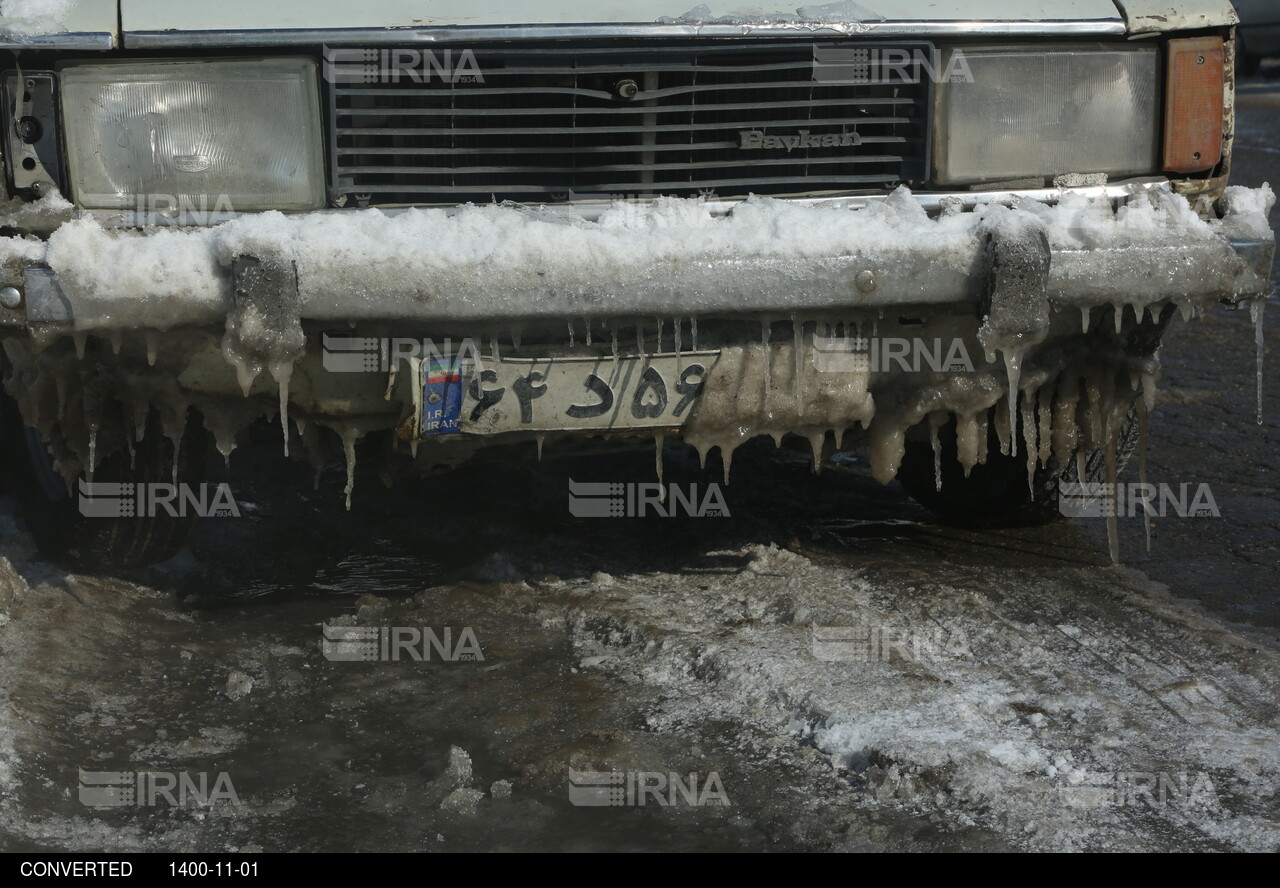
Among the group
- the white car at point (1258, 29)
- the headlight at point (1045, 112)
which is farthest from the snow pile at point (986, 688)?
the white car at point (1258, 29)

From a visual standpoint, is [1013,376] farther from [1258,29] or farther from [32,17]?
[1258,29]

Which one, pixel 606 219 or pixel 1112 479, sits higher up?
pixel 606 219

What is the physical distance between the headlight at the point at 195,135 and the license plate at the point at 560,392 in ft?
1.78

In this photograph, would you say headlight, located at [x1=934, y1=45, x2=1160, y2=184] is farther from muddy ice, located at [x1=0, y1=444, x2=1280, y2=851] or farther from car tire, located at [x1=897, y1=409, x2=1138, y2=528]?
muddy ice, located at [x1=0, y1=444, x2=1280, y2=851]

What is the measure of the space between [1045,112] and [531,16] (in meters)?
1.21

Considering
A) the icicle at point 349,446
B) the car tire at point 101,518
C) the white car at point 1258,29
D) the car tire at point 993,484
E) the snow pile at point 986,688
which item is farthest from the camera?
the white car at point 1258,29

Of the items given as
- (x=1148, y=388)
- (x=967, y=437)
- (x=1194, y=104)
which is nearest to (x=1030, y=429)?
(x=967, y=437)

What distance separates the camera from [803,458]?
4902mm

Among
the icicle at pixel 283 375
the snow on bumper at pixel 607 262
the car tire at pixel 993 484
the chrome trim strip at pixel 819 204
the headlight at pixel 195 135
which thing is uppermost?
the headlight at pixel 195 135

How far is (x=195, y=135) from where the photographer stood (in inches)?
118

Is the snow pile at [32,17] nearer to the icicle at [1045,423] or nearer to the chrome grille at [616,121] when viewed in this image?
the chrome grille at [616,121]

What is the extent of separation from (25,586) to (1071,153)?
283 cm

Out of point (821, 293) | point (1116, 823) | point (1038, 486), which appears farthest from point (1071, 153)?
point (1116, 823)

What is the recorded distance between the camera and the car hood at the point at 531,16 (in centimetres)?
288
